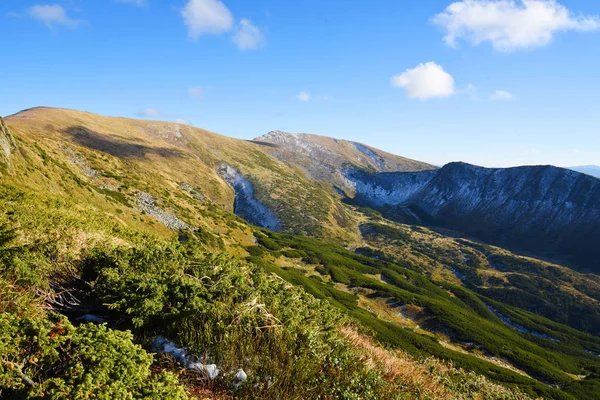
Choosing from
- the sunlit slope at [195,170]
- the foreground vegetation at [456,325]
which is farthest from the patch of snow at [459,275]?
the sunlit slope at [195,170]

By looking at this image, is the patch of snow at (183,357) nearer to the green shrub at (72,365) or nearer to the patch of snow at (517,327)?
the green shrub at (72,365)

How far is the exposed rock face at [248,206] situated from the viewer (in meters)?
148

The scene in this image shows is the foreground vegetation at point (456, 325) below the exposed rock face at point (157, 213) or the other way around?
below

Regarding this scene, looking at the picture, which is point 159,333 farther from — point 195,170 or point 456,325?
point 195,170

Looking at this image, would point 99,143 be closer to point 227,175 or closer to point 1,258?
point 227,175

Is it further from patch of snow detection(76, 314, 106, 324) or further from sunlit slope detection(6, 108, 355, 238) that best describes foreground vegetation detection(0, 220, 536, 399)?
sunlit slope detection(6, 108, 355, 238)

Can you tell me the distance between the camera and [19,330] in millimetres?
5078

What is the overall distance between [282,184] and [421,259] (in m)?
84.8

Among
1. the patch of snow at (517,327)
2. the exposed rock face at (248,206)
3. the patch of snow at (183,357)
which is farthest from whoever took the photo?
the exposed rock face at (248,206)

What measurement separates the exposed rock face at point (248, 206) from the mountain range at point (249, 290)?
3.31 ft

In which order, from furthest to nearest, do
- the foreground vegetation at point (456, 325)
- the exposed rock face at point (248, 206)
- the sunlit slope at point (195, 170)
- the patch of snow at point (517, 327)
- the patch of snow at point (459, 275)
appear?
the exposed rock face at point (248, 206) < the patch of snow at point (459, 275) < the sunlit slope at point (195, 170) < the patch of snow at point (517, 327) < the foreground vegetation at point (456, 325)

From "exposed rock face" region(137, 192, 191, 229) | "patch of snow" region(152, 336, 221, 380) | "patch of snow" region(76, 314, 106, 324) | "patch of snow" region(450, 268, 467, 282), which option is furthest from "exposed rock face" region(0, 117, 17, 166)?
"patch of snow" region(450, 268, 467, 282)

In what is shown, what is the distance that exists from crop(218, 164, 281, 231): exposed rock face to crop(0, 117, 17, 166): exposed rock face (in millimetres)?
115694

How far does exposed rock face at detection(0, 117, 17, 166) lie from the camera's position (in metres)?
27.6
